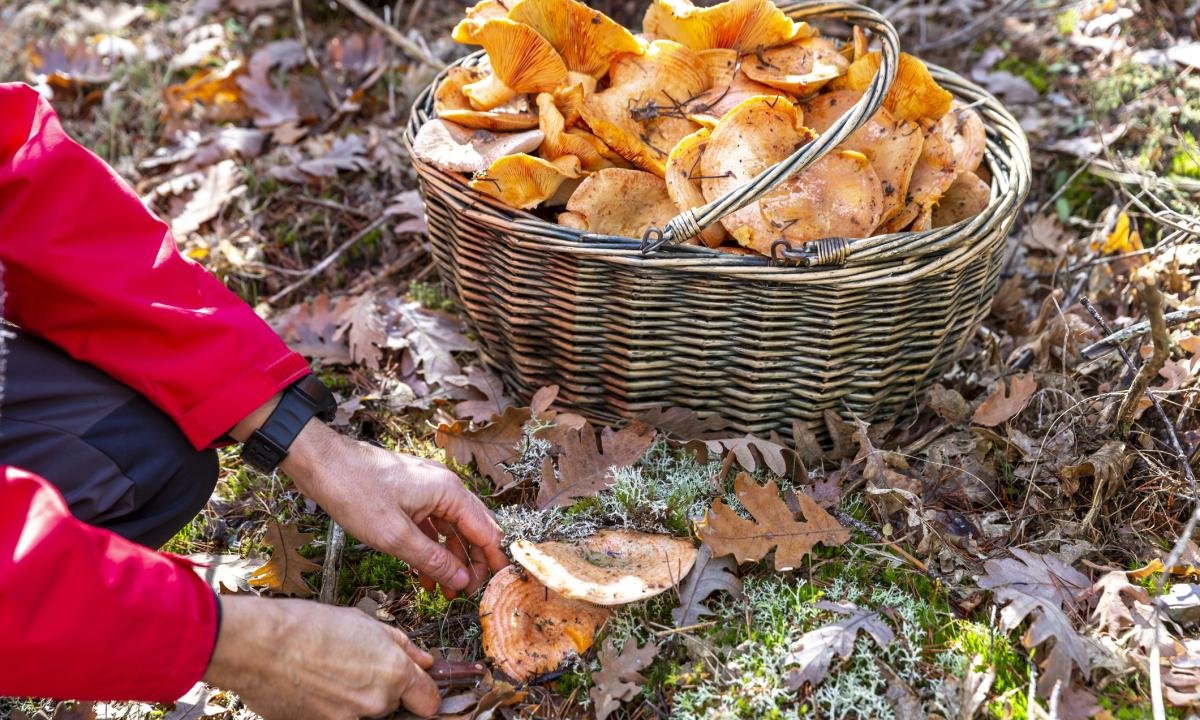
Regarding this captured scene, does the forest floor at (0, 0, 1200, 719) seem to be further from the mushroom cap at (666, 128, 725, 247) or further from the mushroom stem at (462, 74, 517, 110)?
the mushroom stem at (462, 74, 517, 110)

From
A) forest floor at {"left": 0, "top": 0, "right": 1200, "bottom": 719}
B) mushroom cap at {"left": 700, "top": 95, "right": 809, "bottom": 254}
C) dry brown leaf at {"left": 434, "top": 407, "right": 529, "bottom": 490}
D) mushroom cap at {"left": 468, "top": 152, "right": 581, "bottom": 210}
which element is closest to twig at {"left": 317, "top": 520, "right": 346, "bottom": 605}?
forest floor at {"left": 0, "top": 0, "right": 1200, "bottom": 719}

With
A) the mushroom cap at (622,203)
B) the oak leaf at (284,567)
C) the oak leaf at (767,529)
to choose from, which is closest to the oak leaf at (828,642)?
the oak leaf at (767,529)

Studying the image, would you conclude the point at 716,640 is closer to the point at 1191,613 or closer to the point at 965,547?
the point at 965,547

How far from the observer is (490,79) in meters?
3.11

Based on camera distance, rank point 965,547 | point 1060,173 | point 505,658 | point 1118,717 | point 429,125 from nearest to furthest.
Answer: point 1118,717
point 505,658
point 965,547
point 429,125
point 1060,173

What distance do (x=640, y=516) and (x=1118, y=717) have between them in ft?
4.17

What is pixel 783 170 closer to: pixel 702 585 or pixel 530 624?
pixel 702 585

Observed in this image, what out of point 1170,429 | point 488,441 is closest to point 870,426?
point 1170,429

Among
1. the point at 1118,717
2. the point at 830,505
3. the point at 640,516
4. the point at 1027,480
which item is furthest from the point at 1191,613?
the point at 640,516

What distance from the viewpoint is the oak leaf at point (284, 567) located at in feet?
8.71

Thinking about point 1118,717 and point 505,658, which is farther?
point 505,658

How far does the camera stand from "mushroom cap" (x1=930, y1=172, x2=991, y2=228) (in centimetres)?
304

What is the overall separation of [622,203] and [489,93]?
0.60 metres

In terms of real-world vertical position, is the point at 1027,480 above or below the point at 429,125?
below
